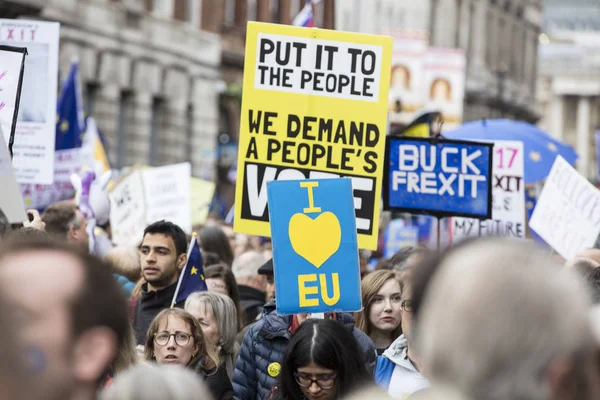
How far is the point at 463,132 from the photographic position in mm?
14984

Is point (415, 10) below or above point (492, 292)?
above

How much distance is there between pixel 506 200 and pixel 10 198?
22.4 ft

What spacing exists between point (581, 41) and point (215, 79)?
10531cm

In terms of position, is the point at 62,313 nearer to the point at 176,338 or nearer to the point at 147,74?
the point at 176,338

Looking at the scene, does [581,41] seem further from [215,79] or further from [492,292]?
[492,292]

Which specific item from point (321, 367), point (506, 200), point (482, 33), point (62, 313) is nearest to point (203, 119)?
point (506, 200)

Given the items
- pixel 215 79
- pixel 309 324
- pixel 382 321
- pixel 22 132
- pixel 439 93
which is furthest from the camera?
pixel 215 79

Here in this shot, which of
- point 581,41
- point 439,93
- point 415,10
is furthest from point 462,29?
point 581,41

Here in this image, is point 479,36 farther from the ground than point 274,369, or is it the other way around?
point 479,36

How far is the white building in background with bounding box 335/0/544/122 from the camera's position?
4931 cm

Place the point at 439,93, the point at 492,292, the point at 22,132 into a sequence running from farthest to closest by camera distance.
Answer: the point at 439,93 → the point at 22,132 → the point at 492,292

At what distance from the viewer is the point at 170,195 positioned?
13273 millimetres

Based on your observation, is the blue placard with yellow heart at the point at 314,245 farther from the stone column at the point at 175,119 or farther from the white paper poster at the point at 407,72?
the stone column at the point at 175,119

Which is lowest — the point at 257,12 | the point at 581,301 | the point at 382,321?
the point at 382,321
